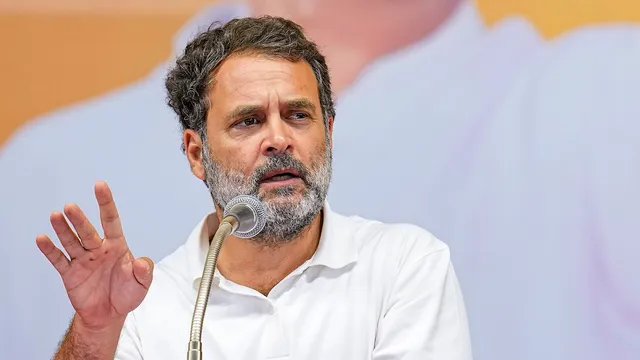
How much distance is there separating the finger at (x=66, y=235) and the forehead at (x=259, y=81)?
0.61 metres

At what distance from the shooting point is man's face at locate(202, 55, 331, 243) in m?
2.14

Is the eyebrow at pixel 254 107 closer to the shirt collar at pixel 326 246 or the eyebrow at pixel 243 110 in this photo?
the eyebrow at pixel 243 110

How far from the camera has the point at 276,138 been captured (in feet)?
7.02

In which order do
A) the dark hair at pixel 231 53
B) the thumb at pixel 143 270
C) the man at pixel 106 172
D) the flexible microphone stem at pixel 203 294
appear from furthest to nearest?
the man at pixel 106 172
the dark hair at pixel 231 53
the thumb at pixel 143 270
the flexible microphone stem at pixel 203 294

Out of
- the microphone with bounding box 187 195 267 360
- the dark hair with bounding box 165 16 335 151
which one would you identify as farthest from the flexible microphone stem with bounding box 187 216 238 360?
the dark hair with bounding box 165 16 335 151

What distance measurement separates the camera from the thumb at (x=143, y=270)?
178 centimetres

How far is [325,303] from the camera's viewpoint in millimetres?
2201

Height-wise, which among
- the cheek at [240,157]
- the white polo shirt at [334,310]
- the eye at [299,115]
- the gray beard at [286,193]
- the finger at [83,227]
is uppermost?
the eye at [299,115]

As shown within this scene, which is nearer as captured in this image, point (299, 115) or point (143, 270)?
point (143, 270)

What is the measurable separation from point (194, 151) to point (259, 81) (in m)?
0.33

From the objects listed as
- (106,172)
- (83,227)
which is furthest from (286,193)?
(106,172)

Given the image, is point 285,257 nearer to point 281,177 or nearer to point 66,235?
point 281,177

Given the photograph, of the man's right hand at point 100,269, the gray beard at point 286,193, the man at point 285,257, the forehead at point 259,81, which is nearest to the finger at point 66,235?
the man's right hand at point 100,269

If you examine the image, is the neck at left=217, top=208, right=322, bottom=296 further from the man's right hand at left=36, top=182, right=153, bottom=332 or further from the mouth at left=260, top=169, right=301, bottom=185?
the man's right hand at left=36, top=182, right=153, bottom=332
